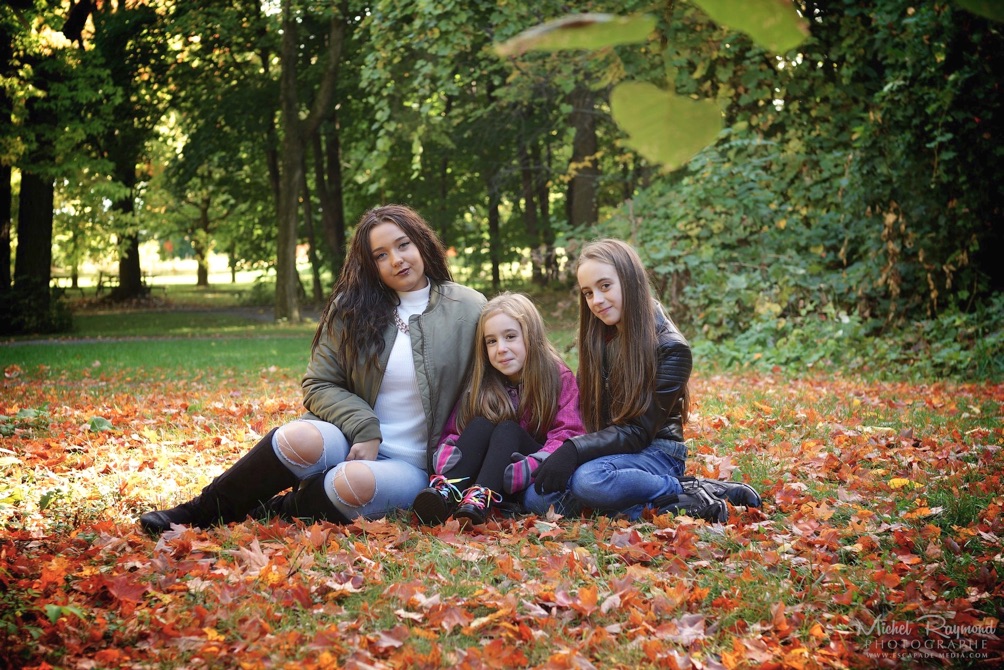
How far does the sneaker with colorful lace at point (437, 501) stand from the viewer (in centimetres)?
344

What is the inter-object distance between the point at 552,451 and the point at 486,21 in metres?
9.87

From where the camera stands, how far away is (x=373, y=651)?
239 cm

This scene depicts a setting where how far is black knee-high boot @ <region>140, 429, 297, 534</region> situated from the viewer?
11.6 ft

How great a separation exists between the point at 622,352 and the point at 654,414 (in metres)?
0.29

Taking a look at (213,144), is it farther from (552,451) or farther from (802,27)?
(802,27)

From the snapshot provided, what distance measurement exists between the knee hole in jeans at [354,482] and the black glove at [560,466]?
2.30 feet

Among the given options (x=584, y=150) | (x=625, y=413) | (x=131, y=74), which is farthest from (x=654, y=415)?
(x=131, y=74)

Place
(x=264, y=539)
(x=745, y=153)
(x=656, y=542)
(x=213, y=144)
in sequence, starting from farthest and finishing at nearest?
(x=213, y=144) < (x=745, y=153) < (x=264, y=539) < (x=656, y=542)

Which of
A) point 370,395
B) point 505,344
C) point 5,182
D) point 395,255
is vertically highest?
point 5,182

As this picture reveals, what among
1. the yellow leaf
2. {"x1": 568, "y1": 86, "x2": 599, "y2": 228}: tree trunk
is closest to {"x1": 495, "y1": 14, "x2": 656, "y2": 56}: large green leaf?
the yellow leaf

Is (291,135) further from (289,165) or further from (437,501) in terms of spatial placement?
(437,501)

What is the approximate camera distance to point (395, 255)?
149 inches

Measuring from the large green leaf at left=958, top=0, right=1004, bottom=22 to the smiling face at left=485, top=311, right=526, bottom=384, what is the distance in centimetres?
295

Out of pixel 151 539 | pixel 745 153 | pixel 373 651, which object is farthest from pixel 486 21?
pixel 373 651
